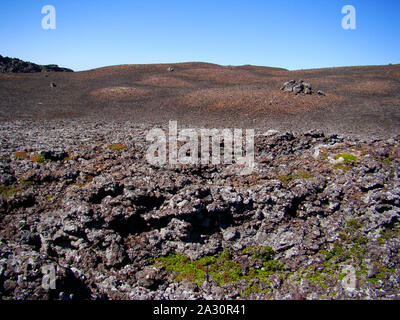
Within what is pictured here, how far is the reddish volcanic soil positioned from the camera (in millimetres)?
Answer: 26766

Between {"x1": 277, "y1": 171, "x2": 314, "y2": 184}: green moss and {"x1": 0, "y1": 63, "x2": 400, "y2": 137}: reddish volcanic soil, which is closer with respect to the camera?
{"x1": 277, "y1": 171, "x2": 314, "y2": 184}: green moss

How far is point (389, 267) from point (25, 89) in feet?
160

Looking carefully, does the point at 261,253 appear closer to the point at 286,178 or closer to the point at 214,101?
the point at 286,178

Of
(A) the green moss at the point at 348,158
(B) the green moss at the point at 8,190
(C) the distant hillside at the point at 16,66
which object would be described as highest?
(C) the distant hillside at the point at 16,66

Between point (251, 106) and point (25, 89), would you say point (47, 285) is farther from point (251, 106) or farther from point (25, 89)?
point (25, 89)

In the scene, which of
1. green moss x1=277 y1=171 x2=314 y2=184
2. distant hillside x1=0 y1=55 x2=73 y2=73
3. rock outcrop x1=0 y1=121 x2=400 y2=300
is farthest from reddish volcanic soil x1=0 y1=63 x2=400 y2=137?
rock outcrop x1=0 y1=121 x2=400 y2=300

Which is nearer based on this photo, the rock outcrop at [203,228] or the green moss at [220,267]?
the rock outcrop at [203,228]

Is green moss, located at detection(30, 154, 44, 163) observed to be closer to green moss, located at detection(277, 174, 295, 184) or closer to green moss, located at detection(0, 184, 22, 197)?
green moss, located at detection(0, 184, 22, 197)

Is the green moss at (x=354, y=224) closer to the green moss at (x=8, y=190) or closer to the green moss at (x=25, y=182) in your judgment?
the green moss at (x=25, y=182)

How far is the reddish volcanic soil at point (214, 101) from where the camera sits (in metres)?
26.8

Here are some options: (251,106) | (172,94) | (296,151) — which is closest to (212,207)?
(296,151)

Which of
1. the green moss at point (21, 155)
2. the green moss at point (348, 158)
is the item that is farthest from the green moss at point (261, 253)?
the green moss at point (21, 155)

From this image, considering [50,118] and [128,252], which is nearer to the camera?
[128,252]
